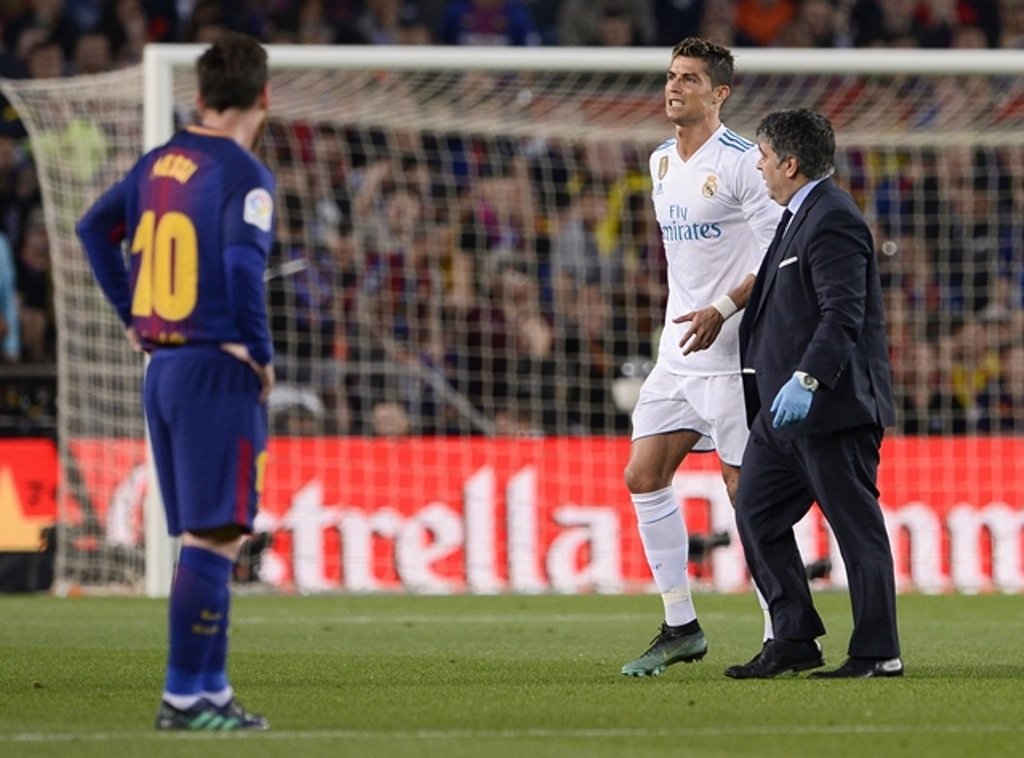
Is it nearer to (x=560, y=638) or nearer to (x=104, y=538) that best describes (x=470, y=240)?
(x=104, y=538)

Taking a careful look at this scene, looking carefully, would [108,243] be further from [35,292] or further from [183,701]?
[35,292]

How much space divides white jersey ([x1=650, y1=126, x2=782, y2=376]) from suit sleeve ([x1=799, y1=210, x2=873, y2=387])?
2.06ft

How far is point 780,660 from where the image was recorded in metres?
7.39

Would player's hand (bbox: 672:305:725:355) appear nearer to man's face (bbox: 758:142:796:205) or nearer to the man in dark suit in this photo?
the man in dark suit

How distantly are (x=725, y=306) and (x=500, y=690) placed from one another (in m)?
1.71

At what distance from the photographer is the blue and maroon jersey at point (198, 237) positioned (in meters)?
5.67

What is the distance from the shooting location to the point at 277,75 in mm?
15086

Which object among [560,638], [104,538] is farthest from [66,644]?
[104,538]

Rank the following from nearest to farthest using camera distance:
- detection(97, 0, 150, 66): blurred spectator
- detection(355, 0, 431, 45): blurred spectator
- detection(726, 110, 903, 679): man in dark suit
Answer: detection(726, 110, 903, 679): man in dark suit → detection(97, 0, 150, 66): blurred spectator → detection(355, 0, 431, 45): blurred spectator

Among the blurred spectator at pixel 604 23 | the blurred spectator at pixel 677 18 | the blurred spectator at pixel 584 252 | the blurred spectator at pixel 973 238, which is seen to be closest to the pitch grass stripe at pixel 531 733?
the blurred spectator at pixel 584 252

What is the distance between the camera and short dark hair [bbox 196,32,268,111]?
5.77 m

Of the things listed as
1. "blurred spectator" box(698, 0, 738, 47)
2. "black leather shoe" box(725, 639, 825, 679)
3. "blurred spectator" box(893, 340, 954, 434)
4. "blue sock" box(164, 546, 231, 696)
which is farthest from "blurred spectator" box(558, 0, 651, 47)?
"blue sock" box(164, 546, 231, 696)

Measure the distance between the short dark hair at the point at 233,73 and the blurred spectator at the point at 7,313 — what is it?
33.1 feet

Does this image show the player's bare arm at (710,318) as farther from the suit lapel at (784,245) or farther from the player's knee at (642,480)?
the player's knee at (642,480)
